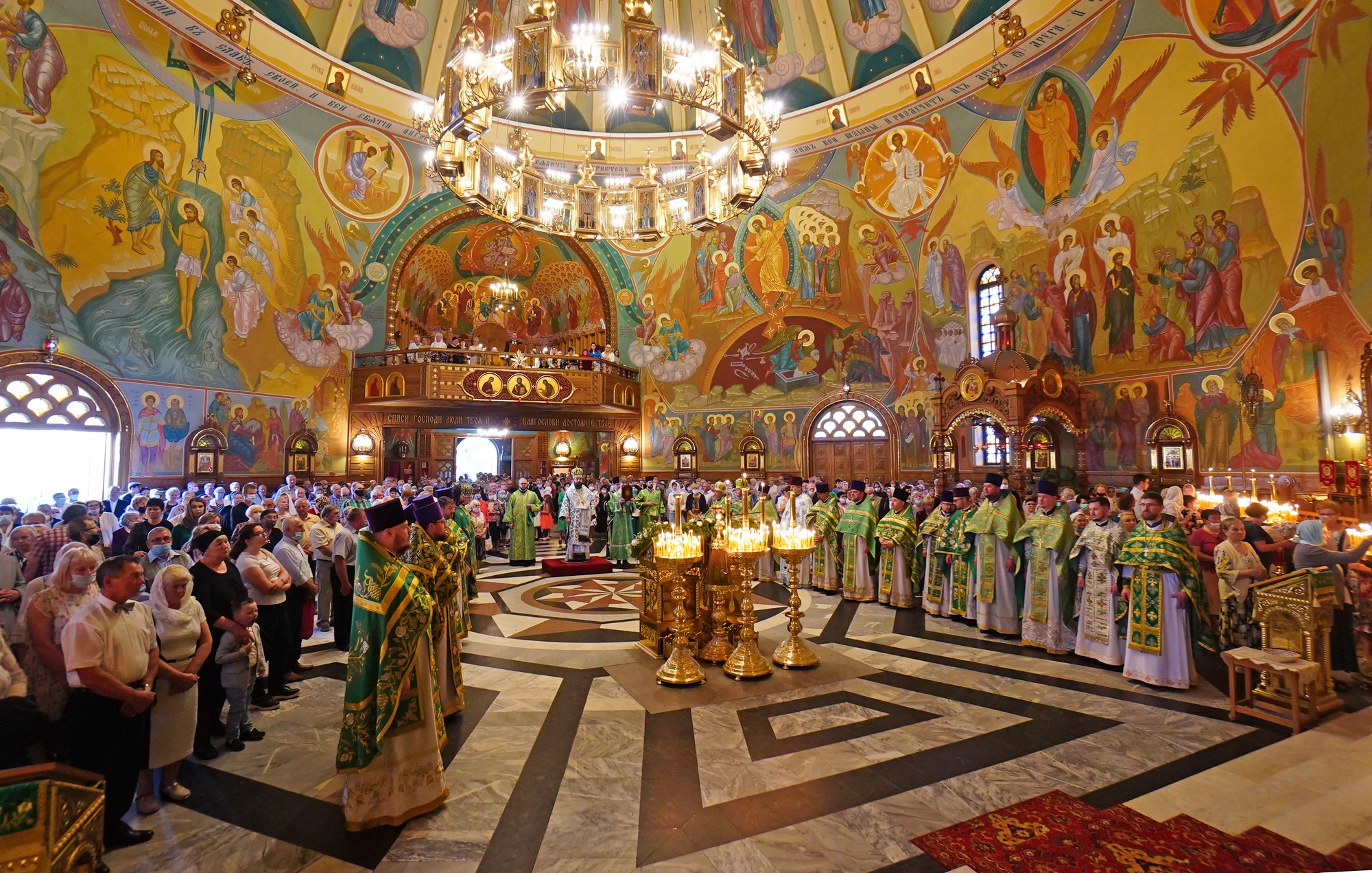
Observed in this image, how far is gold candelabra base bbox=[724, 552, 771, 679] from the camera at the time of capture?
6762 mm

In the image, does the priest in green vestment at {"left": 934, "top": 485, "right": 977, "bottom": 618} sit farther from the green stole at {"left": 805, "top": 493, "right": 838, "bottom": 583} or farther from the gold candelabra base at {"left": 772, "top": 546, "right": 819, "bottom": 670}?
the gold candelabra base at {"left": 772, "top": 546, "right": 819, "bottom": 670}

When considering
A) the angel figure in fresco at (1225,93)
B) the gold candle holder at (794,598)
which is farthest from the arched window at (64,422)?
the angel figure in fresco at (1225,93)

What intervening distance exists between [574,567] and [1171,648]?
10636mm

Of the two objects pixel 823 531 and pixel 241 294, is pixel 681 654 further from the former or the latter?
pixel 241 294

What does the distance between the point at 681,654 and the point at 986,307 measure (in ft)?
57.8

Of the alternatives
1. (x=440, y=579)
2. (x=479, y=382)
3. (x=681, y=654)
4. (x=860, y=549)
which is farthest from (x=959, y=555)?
(x=479, y=382)

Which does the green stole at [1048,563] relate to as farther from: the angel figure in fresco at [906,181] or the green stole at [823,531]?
the angel figure in fresco at [906,181]

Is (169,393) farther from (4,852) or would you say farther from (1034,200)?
(1034,200)

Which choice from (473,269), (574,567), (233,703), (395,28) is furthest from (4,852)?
(473,269)

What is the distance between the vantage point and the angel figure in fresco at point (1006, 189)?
59.4 ft

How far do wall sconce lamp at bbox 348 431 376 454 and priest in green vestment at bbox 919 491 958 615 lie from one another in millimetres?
19512

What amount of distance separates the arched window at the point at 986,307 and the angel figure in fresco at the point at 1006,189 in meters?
1.51

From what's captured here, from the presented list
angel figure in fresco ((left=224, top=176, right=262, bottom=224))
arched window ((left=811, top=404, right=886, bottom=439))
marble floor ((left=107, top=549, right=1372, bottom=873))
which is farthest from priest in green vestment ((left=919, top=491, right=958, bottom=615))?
angel figure in fresco ((left=224, top=176, right=262, bottom=224))

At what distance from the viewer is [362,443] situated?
22.0 m
